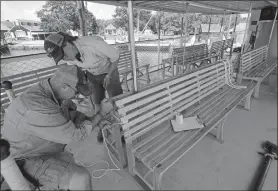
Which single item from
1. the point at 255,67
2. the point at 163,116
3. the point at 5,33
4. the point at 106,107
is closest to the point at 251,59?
the point at 255,67

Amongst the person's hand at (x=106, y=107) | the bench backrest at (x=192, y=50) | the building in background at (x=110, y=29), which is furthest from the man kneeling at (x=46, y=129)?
the building in background at (x=110, y=29)

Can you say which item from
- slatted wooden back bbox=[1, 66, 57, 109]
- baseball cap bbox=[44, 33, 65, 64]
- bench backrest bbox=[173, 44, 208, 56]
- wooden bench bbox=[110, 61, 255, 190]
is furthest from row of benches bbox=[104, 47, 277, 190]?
bench backrest bbox=[173, 44, 208, 56]

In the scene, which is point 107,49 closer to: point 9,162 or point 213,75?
point 9,162

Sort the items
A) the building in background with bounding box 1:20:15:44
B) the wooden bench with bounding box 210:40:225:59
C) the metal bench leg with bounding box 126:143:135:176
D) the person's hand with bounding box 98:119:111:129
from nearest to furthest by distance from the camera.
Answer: the person's hand with bounding box 98:119:111:129
the metal bench leg with bounding box 126:143:135:176
the building in background with bounding box 1:20:15:44
the wooden bench with bounding box 210:40:225:59

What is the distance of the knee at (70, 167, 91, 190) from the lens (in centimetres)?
132

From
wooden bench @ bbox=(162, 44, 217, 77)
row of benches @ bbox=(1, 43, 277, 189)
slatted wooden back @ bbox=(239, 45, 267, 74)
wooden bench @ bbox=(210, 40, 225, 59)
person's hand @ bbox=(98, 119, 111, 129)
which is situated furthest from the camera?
wooden bench @ bbox=(210, 40, 225, 59)

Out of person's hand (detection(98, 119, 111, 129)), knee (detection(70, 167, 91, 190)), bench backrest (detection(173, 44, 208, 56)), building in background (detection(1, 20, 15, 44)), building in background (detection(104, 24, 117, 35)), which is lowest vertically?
knee (detection(70, 167, 91, 190))

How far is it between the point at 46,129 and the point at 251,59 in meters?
4.57

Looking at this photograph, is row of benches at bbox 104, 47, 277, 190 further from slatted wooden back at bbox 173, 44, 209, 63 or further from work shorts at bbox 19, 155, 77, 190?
slatted wooden back at bbox 173, 44, 209, 63

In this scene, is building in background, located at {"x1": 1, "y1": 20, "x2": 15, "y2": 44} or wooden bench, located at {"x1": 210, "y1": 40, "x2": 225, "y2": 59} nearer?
building in background, located at {"x1": 1, "y1": 20, "x2": 15, "y2": 44}

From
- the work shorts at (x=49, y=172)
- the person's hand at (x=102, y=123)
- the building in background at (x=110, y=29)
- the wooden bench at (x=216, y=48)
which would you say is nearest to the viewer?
the work shorts at (x=49, y=172)

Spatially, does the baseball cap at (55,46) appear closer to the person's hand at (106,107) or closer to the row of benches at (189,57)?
the person's hand at (106,107)

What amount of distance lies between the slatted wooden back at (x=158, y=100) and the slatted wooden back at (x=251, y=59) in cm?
133

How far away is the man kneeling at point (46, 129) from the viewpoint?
3.50 ft
